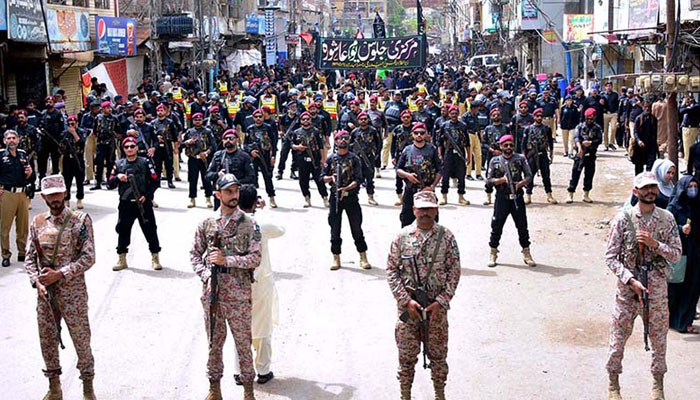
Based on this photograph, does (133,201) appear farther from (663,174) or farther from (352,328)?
(663,174)

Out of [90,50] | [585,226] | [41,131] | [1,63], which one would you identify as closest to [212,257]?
[585,226]

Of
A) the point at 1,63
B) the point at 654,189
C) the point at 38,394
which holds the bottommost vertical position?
the point at 38,394

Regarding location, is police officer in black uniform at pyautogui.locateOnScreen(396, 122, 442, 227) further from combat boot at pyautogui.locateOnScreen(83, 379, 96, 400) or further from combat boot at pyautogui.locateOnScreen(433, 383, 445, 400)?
combat boot at pyautogui.locateOnScreen(83, 379, 96, 400)

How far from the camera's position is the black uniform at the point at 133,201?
12.1 metres

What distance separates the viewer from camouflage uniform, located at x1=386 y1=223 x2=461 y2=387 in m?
6.81

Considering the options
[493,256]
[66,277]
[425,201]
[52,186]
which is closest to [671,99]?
[493,256]

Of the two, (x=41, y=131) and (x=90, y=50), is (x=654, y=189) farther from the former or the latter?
(x=90, y=50)

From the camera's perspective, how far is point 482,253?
12992mm

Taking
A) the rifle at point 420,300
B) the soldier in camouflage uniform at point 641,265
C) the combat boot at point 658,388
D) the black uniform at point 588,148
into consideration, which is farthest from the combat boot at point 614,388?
the black uniform at point 588,148

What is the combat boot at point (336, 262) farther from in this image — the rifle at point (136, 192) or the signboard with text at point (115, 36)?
the signboard with text at point (115, 36)

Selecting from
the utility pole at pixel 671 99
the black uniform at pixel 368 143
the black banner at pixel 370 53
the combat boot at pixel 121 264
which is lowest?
the combat boot at pixel 121 264

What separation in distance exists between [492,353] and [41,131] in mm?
10928

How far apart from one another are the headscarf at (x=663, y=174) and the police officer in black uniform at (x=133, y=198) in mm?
6151

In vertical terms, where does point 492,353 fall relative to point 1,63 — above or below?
below
